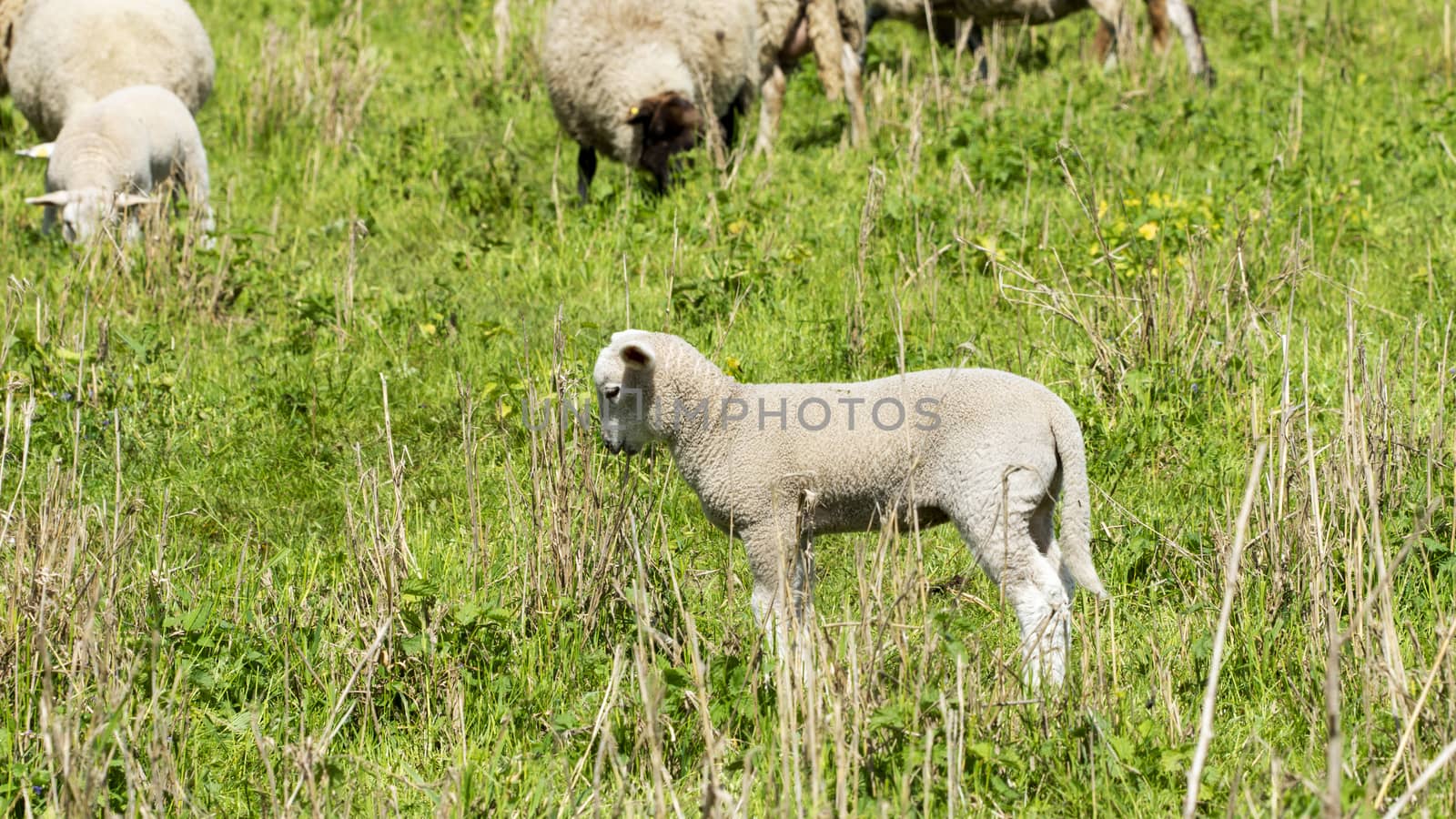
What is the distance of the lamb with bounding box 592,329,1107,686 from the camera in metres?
3.55

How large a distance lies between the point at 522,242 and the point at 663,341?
3.47 m

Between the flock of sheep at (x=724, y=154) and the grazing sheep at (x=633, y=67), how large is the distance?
0.01 m

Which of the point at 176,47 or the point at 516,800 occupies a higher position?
the point at 176,47

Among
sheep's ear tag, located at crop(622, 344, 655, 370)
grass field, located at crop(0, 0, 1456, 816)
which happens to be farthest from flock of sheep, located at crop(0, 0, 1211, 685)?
grass field, located at crop(0, 0, 1456, 816)

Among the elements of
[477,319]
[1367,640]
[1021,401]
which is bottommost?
[477,319]

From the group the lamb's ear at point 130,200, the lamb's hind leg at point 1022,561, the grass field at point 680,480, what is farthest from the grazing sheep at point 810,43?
the lamb's hind leg at point 1022,561

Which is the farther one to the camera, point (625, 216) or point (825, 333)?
point (625, 216)

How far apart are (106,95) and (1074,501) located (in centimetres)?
651

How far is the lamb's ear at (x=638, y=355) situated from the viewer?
11.6 ft

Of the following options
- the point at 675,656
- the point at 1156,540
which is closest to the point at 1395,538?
the point at 1156,540

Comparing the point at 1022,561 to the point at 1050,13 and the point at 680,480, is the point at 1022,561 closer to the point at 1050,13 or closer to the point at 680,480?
the point at 680,480

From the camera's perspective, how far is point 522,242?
7.05 m

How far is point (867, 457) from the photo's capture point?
369 cm

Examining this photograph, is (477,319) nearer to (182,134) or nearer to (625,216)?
(625,216)
